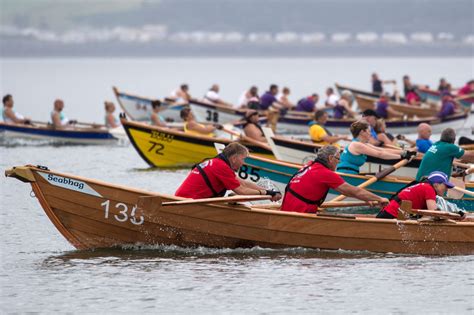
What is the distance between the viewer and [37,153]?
3688 cm

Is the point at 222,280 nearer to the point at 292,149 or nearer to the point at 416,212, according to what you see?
the point at 416,212

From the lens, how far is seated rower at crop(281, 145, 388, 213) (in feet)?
60.8

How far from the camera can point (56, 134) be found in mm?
38500

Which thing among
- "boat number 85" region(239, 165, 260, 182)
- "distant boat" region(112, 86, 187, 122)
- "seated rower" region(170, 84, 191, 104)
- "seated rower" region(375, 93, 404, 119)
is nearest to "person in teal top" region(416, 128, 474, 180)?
"boat number 85" region(239, 165, 260, 182)

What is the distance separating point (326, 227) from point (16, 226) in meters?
6.78

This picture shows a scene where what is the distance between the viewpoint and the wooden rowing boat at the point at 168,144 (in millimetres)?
31312

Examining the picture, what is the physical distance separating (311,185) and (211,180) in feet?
4.85

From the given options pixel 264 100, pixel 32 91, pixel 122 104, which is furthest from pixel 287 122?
pixel 32 91

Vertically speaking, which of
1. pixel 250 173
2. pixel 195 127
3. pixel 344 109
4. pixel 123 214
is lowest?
pixel 123 214

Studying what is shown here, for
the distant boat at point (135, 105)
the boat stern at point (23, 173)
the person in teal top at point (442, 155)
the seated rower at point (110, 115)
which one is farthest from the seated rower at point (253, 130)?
the distant boat at point (135, 105)

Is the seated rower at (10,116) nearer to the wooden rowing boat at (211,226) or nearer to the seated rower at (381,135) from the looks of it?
the seated rower at (381,135)

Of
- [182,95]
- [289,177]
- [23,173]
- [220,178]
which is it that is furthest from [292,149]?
[182,95]

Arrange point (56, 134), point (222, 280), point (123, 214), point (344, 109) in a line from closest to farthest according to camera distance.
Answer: point (222, 280)
point (123, 214)
point (56, 134)
point (344, 109)

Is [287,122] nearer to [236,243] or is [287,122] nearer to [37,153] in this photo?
[37,153]
